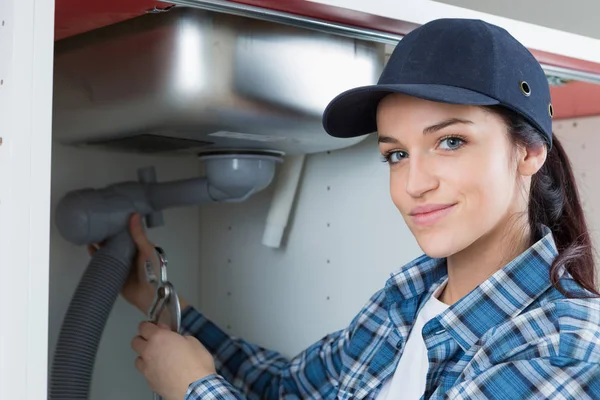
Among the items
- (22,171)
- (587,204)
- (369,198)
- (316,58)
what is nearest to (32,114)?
(22,171)

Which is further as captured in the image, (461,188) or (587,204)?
(587,204)

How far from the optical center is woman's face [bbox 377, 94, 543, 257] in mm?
924

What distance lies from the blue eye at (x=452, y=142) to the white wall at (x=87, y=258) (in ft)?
2.79

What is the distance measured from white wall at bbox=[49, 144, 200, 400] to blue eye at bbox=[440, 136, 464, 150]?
2.79 ft

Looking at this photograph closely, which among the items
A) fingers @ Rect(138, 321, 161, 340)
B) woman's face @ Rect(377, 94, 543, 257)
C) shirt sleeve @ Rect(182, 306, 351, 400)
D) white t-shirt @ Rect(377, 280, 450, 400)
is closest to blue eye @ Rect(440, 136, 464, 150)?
woman's face @ Rect(377, 94, 543, 257)

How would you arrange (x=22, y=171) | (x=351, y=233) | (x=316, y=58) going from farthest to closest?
(x=351, y=233) < (x=316, y=58) < (x=22, y=171)

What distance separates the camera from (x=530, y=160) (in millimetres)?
984

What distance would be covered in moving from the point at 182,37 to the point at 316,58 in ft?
0.64

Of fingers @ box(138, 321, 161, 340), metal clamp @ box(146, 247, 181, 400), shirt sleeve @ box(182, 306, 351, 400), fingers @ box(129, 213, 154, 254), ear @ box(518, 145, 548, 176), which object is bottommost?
shirt sleeve @ box(182, 306, 351, 400)

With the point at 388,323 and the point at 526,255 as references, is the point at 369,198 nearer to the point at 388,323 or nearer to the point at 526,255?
the point at 388,323

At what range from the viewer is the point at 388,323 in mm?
1208

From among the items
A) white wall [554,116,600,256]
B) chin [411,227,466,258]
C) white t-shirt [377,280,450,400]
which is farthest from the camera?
white wall [554,116,600,256]

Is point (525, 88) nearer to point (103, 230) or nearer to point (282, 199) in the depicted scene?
point (282, 199)

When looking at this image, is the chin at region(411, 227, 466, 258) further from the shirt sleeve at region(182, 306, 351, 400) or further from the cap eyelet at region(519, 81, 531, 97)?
the shirt sleeve at region(182, 306, 351, 400)
